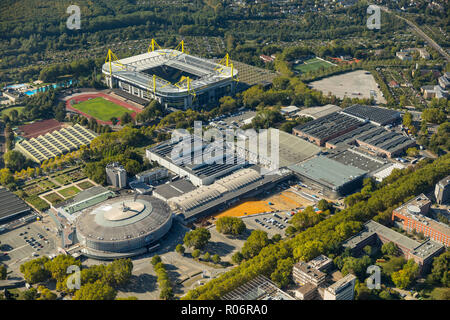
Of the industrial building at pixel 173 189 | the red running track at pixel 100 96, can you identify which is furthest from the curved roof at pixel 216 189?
the red running track at pixel 100 96

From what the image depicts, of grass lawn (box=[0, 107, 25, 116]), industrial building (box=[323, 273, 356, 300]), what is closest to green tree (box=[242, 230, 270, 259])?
industrial building (box=[323, 273, 356, 300])

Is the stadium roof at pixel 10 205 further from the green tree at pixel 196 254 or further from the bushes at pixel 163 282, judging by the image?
the green tree at pixel 196 254

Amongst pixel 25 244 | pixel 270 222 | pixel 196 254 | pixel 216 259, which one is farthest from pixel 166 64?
pixel 216 259

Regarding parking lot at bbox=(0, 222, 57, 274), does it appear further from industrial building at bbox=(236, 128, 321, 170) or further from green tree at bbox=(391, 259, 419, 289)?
green tree at bbox=(391, 259, 419, 289)

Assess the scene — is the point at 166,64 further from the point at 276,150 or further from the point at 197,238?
the point at 197,238

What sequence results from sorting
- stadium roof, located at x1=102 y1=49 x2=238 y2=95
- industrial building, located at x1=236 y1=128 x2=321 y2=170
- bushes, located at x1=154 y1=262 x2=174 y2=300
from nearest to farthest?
bushes, located at x1=154 y1=262 x2=174 y2=300, industrial building, located at x1=236 y1=128 x2=321 y2=170, stadium roof, located at x1=102 y1=49 x2=238 y2=95

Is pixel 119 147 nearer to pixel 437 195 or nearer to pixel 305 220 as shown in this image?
pixel 305 220

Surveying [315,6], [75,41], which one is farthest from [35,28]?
[315,6]
